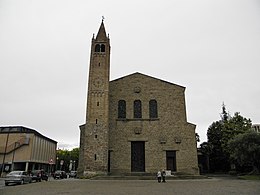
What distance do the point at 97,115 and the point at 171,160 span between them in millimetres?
10576

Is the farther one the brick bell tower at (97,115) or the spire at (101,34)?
the spire at (101,34)

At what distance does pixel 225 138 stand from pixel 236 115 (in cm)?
450

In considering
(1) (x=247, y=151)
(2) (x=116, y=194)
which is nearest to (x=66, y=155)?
(1) (x=247, y=151)

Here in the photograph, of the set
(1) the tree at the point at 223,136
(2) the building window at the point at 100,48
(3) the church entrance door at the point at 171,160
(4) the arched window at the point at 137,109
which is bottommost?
(3) the church entrance door at the point at 171,160

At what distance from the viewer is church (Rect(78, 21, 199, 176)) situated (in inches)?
1180

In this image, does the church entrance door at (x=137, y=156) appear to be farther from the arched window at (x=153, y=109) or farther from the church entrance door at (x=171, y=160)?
the arched window at (x=153, y=109)

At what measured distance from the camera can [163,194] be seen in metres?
12.4

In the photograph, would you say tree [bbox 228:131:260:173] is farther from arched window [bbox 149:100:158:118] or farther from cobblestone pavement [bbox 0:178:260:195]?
cobblestone pavement [bbox 0:178:260:195]

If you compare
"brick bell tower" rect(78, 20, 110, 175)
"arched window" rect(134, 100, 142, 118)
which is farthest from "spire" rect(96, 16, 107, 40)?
"arched window" rect(134, 100, 142, 118)

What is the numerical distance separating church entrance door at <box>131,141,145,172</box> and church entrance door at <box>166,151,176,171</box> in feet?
9.66

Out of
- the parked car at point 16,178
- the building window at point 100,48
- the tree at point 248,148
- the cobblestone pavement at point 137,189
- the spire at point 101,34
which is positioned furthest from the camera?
the spire at point 101,34

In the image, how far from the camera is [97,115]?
3052cm

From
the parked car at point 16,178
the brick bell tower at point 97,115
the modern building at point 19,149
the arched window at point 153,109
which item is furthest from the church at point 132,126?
the modern building at point 19,149

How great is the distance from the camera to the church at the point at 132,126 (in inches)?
1180
